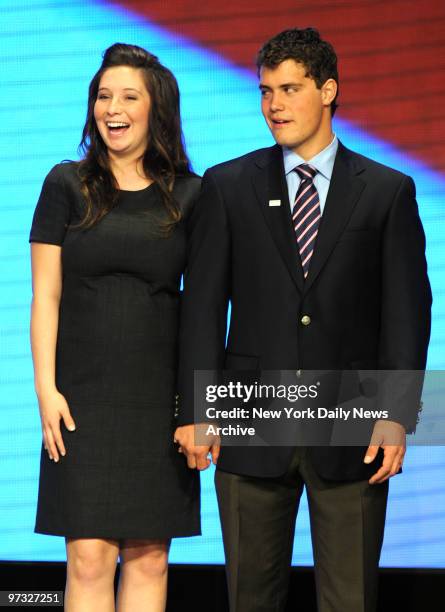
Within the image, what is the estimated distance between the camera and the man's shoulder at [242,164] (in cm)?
273

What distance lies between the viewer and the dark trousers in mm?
2613

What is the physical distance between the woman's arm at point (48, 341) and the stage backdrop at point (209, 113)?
94cm

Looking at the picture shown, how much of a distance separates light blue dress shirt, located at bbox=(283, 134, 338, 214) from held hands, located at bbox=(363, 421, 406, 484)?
53 cm

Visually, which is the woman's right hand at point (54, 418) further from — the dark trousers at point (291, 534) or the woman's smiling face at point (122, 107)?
the woman's smiling face at point (122, 107)

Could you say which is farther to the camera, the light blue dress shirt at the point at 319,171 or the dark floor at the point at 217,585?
the dark floor at the point at 217,585

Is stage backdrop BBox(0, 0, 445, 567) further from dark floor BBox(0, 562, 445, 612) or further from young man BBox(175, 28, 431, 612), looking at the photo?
young man BBox(175, 28, 431, 612)

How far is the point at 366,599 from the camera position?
263 centimetres

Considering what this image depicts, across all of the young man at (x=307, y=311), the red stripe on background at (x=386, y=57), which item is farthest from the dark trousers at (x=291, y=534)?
the red stripe on background at (x=386, y=57)

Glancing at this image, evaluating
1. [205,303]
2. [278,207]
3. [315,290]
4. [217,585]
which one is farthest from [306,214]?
[217,585]

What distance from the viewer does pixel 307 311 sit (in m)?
2.61

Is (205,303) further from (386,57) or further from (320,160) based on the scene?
(386,57)

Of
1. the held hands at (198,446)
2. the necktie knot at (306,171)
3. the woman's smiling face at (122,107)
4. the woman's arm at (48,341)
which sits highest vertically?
the woman's smiling face at (122,107)

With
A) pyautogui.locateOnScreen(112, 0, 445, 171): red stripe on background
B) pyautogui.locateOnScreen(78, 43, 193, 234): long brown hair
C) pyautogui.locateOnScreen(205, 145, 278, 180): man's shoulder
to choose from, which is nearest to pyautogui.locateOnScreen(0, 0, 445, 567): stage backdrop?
pyautogui.locateOnScreen(112, 0, 445, 171): red stripe on background

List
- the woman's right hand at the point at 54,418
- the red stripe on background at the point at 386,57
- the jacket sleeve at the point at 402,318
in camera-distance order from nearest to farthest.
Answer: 1. the jacket sleeve at the point at 402,318
2. the woman's right hand at the point at 54,418
3. the red stripe on background at the point at 386,57
